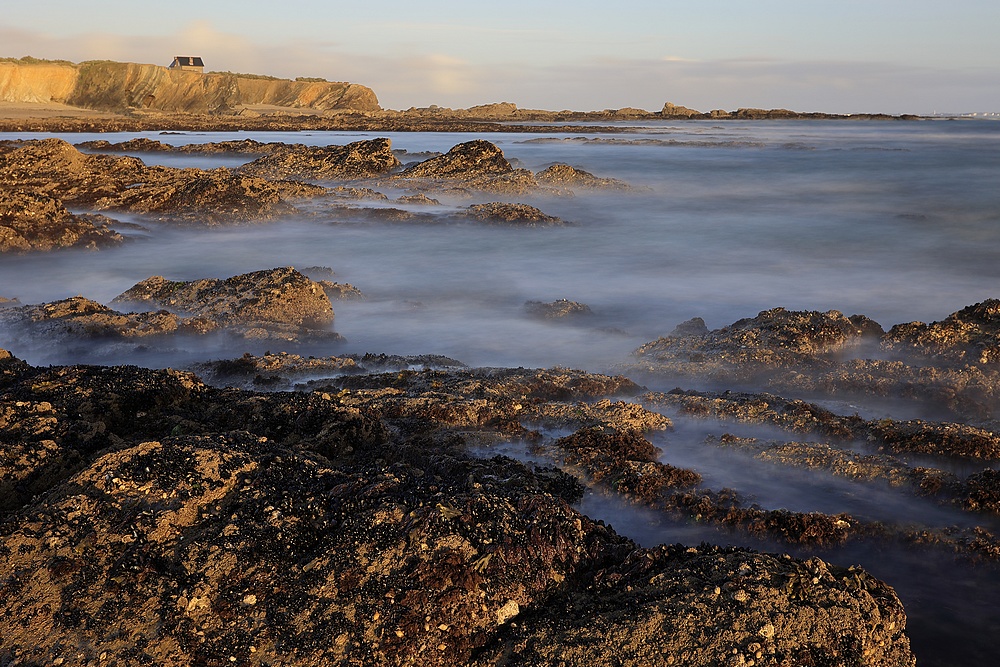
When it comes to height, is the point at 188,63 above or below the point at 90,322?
above

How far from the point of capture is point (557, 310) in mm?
11195

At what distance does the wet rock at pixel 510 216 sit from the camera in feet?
61.6

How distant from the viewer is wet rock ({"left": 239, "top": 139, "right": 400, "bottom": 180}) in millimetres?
27750

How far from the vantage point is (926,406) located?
6953mm

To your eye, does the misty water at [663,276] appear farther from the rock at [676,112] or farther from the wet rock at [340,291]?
the rock at [676,112]

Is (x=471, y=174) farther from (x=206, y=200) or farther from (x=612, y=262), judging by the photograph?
(x=612, y=262)

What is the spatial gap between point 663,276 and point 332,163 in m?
17.1

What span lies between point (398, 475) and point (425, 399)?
2204 mm

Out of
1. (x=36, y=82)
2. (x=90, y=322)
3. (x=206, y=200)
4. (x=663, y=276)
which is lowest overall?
(x=663, y=276)

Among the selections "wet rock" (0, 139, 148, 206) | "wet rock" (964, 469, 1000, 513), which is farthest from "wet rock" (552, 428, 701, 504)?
"wet rock" (0, 139, 148, 206)

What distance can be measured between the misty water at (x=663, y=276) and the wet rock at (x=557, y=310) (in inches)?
8.3

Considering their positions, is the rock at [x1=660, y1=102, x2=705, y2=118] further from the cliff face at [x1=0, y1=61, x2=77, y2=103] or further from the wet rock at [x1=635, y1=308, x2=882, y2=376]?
the wet rock at [x1=635, y1=308, x2=882, y2=376]

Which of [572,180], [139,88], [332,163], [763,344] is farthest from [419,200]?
[139,88]

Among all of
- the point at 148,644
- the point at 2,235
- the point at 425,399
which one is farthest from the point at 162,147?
the point at 148,644
